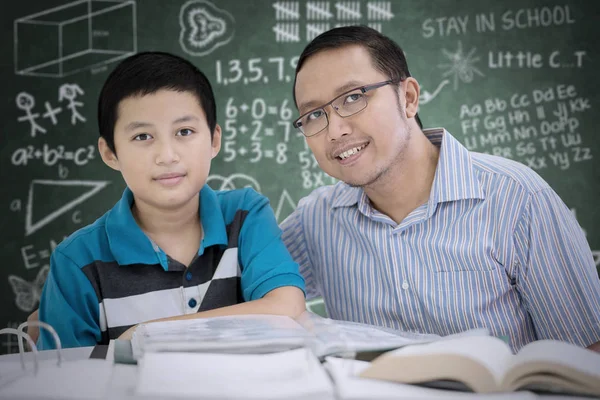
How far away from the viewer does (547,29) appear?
2.98 metres

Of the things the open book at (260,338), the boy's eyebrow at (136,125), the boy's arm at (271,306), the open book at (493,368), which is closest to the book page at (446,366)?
the open book at (493,368)

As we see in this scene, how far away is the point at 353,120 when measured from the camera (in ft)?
4.97

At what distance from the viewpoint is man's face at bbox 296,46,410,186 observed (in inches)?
58.7

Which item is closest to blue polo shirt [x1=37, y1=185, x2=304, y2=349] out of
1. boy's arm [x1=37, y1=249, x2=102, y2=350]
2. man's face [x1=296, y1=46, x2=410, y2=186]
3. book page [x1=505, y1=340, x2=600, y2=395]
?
boy's arm [x1=37, y1=249, x2=102, y2=350]

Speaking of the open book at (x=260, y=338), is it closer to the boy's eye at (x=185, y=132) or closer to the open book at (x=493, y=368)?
the open book at (x=493, y=368)

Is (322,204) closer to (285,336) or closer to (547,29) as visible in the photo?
(285,336)

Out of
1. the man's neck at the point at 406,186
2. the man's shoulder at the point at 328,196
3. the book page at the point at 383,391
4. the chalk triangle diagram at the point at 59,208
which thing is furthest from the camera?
the chalk triangle diagram at the point at 59,208

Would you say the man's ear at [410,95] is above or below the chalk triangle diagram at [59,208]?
above

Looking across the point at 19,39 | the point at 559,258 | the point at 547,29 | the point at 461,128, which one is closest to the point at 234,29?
the point at 19,39

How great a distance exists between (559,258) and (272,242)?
658 mm

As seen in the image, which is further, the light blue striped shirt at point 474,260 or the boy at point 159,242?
the light blue striped shirt at point 474,260

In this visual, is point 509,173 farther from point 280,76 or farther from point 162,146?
point 280,76

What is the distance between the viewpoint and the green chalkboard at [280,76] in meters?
2.93

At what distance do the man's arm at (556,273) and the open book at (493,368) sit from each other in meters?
0.67
